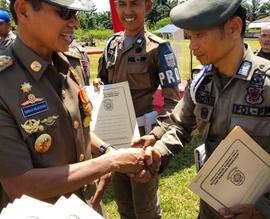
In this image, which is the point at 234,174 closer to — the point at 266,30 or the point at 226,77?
the point at 226,77

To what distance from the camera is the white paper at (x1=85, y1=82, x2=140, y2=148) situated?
3.09 metres

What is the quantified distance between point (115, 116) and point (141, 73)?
0.44m

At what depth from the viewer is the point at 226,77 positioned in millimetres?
2158

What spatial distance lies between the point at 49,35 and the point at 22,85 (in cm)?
28

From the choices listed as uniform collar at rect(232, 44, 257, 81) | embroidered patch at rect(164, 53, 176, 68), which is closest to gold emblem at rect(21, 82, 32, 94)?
uniform collar at rect(232, 44, 257, 81)

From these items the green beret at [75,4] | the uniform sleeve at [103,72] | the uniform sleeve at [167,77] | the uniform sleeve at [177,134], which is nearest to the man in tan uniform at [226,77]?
the uniform sleeve at [177,134]

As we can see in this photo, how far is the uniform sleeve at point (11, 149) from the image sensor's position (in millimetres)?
1732

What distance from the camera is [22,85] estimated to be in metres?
1.82

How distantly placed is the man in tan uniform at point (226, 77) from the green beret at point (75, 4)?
520mm

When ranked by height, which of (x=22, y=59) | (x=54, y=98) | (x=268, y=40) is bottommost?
(x=268, y=40)

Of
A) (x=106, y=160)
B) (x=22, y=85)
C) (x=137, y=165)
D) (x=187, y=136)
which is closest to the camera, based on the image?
(x=22, y=85)

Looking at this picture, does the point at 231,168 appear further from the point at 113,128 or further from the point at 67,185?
the point at 113,128

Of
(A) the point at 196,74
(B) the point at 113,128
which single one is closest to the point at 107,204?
(B) the point at 113,128

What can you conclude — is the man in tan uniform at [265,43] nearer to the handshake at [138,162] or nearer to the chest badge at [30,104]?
the handshake at [138,162]
